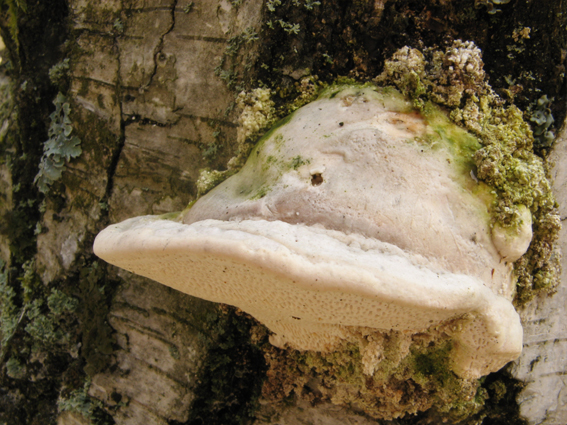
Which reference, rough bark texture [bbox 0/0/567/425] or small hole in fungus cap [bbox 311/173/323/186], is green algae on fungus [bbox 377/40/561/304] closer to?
rough bark texture [bbox 0/0/567/425]

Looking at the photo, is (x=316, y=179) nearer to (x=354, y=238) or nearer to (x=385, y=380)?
(x=354, y=238)

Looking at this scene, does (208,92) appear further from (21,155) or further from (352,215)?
(21,155)

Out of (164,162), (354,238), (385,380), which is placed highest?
(354,238)

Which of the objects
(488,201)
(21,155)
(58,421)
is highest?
(488,201)

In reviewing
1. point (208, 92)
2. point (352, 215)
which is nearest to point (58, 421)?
point (208, 92)

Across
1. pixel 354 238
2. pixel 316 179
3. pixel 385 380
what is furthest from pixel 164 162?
pixel 385 380
